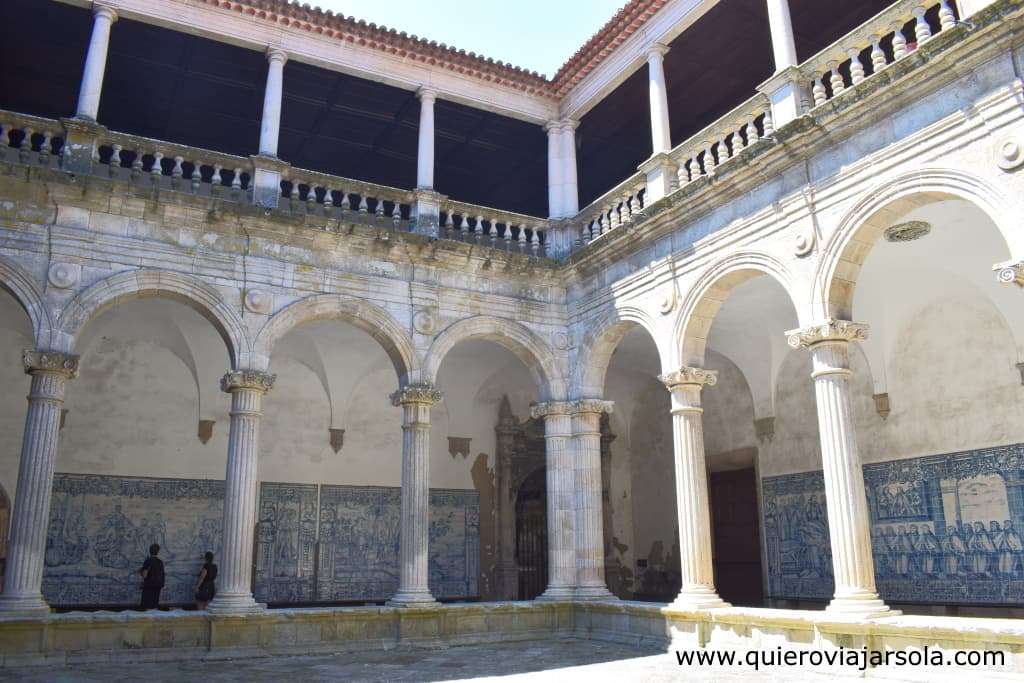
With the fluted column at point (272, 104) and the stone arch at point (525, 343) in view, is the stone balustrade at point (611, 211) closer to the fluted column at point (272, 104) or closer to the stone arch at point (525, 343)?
the stone arch at point (525, 343)

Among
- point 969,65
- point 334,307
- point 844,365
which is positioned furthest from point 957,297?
point 334,307

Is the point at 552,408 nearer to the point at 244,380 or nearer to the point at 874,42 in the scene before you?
the point at 244,380

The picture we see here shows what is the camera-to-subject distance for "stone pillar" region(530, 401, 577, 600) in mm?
11969

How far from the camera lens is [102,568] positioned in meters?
12.2

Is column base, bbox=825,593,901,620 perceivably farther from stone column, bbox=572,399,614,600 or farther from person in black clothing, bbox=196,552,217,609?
person in black clothing, bbox=196,552,217,609

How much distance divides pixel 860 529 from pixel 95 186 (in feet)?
30.3

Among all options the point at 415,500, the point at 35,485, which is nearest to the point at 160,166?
the point at 35,485

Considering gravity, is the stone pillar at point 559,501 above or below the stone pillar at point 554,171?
below

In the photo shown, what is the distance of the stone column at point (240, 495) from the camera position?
9930mm

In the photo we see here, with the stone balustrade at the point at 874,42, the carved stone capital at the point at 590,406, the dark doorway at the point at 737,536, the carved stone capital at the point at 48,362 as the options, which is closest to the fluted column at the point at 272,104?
the carved stone capital at the point at 48,362

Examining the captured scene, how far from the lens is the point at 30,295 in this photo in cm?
966

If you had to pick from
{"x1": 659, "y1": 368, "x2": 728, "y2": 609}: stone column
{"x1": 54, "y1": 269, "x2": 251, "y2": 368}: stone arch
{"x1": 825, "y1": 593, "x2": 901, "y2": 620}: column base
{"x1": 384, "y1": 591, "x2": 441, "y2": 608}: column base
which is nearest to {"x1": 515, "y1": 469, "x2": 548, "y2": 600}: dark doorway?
{"x1": 384, "y1": 591, "x2": 441, "y2": 608}: column base

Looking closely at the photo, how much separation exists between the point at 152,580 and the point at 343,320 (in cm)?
445

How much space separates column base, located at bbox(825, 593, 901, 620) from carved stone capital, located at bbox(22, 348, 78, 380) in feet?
28.1
